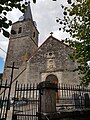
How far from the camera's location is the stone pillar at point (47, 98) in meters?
5.01

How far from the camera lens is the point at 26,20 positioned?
28.9 meters

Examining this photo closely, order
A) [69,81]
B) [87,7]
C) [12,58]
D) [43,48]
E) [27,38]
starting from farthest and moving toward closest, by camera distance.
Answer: [27,38] < [12,58] < [43,48] < [69,81] < [87,7]

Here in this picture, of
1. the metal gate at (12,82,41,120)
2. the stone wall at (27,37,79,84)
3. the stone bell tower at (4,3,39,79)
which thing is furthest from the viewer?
the stone bell tower at (4,3,39,79)

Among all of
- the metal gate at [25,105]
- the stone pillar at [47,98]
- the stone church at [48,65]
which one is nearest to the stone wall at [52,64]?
the stone church at [48,65]

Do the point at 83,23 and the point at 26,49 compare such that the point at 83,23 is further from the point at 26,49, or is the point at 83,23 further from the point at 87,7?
the point at 26,49

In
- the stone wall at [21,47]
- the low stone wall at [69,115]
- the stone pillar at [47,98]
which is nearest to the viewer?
the low stone wall at [69,115]

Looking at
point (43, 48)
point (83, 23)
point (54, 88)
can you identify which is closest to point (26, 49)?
point (43, 48)

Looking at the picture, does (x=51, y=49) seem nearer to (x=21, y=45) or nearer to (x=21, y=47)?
(x=21, y=47)

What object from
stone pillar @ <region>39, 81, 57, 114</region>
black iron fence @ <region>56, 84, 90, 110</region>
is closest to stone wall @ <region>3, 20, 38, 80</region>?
black iron fence @ <region>56, 84, 90, 110</region>

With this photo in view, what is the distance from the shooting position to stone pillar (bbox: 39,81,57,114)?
5009 millimetres

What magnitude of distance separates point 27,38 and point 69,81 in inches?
505

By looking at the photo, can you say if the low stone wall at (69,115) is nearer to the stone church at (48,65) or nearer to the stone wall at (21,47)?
the stone church at (48,65)

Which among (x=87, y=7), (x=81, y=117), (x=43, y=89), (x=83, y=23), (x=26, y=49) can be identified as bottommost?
(x=81, y=117)

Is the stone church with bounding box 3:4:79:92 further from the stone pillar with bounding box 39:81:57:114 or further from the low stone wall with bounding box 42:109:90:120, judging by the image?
the stone pillar with bounding box 39:81:57:114
